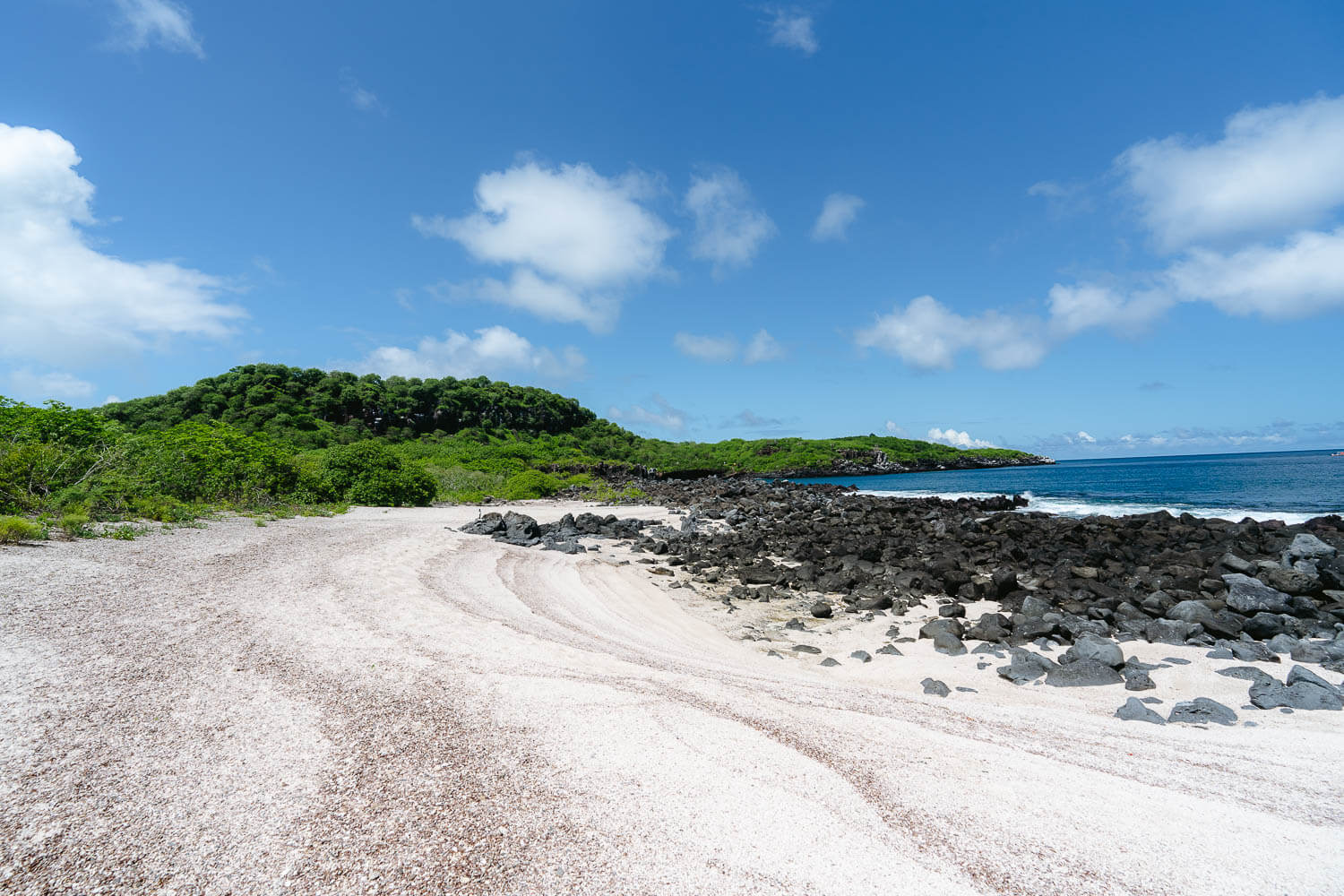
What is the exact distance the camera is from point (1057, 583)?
37.8 feet

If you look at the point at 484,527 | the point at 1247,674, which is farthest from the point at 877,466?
the point at 1247,674

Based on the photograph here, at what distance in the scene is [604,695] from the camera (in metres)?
4.95

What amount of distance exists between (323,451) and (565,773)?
1322 inches

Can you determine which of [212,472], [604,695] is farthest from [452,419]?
[604,695]

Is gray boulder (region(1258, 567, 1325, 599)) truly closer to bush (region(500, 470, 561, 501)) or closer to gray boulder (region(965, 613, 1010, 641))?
gray boulder (region(965, 613, 1010, 641))

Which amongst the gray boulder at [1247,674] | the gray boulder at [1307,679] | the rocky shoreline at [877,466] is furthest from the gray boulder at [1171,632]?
the rocky shoreline at [877,466]

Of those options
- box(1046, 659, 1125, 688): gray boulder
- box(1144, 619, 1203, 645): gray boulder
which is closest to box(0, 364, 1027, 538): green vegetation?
box(1046, 659, 1125, 688): gray boulder

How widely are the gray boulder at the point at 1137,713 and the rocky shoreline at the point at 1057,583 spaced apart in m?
0.02

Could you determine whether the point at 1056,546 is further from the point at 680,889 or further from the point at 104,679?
the point at 104,679

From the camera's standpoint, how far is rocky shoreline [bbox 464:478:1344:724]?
23.3 feet

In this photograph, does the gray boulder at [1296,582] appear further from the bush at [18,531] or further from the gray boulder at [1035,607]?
the bush at [18,531]

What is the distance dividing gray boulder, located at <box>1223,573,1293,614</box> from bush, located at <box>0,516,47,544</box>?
1906 cm

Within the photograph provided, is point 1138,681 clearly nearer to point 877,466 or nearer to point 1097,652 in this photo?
point 1097,652

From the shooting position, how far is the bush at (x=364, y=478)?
917 inches
